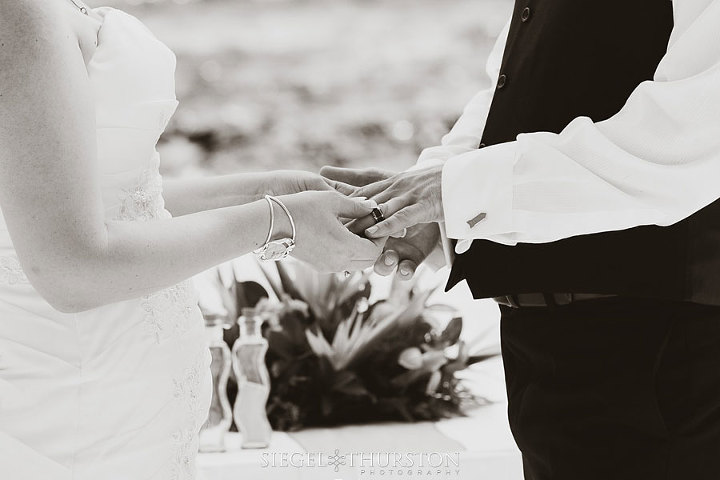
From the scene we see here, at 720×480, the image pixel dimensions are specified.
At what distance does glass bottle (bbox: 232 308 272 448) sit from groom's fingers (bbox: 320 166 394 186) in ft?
2.06

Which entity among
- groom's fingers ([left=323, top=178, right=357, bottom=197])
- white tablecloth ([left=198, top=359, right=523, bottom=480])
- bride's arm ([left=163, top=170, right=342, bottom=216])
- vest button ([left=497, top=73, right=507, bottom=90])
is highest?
vest button ([left=497, top=73, right=507, bottom=90])

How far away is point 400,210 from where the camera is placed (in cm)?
163

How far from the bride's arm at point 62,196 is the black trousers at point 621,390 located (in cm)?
64

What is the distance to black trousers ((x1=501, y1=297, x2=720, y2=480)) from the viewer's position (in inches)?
54.7

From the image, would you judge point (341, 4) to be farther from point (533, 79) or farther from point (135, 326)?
point (135, 326)

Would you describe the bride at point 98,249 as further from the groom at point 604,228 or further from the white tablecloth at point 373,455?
the white tablecloth at point 373,455

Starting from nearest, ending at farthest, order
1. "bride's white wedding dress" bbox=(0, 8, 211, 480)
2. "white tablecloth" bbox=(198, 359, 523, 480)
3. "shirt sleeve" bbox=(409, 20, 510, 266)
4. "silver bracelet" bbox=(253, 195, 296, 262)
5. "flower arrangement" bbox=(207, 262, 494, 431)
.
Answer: "bride's white wedding dress" bbox=(0, 8, 211, 480)
"silver bracelet" bbox=(253, 195, 296, 262)
"shirt sleeve" bbox=(409, 20, 510, 266)
"white tablecloth" bbox=(198, 359, 523, 480)
"flower arrangement" bbox=(207, 262, 494, 431)

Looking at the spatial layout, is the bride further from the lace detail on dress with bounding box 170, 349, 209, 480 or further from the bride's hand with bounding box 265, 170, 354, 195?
the bride's hand with bounding box 265, 170, 354, 195

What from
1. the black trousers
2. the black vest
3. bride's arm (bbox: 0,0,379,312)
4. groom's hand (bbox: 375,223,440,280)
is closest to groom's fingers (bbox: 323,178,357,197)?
groom's hand (bbox: 375,223,440,280)

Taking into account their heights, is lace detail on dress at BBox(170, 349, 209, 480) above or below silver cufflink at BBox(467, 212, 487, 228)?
below

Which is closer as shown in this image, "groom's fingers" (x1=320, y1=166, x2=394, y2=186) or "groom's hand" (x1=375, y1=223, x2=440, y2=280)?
"groom's hand" (x1=375, y1=223, x2=440, y2=280)

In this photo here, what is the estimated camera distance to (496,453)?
7.96ft

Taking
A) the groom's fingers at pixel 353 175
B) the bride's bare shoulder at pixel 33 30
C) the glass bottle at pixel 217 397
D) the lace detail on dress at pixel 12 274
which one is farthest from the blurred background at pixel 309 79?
the bride's bare shoulder at pixel 33 30

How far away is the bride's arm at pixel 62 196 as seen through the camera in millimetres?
1069
